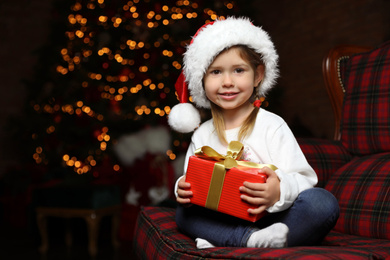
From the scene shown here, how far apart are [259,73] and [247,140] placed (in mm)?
228

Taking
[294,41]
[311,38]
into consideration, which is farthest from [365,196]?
[294,41]

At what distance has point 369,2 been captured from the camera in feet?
10.9

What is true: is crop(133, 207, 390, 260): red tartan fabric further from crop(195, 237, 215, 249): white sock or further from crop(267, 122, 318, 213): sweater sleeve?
crop(267, 122, 318, 213): sweater sleeve

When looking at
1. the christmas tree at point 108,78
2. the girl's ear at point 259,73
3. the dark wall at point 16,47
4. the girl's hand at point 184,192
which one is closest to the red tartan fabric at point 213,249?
the girl's hand at point 184,192

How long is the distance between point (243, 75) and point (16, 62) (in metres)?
4.01

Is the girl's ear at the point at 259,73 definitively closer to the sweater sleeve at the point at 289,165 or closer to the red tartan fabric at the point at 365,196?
the sweater sleeve at the point at 289,165

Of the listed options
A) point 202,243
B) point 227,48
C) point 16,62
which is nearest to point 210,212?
point 202,243

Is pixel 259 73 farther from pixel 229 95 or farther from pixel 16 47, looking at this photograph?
pixel 16 47

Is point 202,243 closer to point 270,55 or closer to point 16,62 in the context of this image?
point 270,55

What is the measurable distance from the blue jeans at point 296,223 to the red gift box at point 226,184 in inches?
2.1

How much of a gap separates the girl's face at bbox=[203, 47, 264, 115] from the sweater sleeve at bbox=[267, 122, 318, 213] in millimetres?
155

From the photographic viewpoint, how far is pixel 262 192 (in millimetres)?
1068

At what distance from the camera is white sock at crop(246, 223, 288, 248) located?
40.6 inches

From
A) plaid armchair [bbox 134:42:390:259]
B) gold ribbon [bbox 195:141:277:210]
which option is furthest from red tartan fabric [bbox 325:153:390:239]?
gold ribbon [bbox 195:141:277:210]
